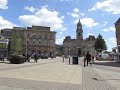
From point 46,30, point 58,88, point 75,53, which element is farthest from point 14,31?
point 58,88

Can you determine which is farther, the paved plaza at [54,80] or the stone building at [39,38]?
the stone building at [39,38]

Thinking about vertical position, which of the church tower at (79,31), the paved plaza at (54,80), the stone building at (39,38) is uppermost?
the church tower at (79,31)

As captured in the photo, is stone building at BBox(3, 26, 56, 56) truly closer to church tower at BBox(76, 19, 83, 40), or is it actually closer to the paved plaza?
church tower at BBox(76, 19, 83, 40)

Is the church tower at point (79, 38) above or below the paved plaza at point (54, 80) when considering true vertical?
above

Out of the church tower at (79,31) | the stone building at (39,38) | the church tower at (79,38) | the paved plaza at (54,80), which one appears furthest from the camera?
the church tower at (79,38)

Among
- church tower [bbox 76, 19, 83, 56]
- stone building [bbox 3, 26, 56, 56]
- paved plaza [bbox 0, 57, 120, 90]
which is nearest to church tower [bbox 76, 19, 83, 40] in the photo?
church tower [bbox 76, 19, 83, 56]

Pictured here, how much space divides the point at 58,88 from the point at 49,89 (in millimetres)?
598

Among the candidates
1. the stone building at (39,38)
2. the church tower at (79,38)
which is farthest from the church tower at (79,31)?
the stone building at (39,38)

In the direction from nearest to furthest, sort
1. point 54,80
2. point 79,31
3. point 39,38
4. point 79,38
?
1. point 54,80
2. point 39,38
3. point 79,31
4. point 79,38

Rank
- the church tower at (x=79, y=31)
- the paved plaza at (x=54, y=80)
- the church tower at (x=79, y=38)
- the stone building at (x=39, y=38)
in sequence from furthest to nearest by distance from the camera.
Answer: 1. the church tower at (x=79, y=38)
2. the church tower at (x=79, y=31)
3. the stone building at (x=39, y=38)
4. the paved plaza at (x=54, y=80)

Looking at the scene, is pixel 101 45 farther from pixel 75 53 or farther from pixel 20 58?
pixel 20 58

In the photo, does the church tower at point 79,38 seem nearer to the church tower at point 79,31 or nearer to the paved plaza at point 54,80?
the church tower at point 79,31

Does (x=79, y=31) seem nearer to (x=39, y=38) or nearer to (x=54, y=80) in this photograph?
(x=39, y=38)

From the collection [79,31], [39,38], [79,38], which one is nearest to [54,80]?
[39,38]
